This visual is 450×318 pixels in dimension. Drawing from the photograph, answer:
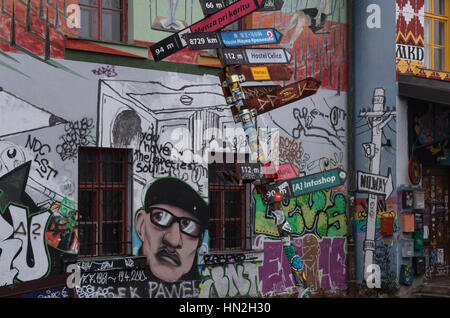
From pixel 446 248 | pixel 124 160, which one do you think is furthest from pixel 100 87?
pixel 446 248

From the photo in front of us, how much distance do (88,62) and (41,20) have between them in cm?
88

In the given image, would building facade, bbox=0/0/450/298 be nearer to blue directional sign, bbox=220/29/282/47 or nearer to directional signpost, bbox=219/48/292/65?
directional signpost, bbox=219/48/292/65

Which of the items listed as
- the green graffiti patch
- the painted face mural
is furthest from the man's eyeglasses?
the green graffiti patch

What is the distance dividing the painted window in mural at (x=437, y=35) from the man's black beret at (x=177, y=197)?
5583 mm

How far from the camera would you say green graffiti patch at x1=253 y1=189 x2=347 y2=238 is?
12383mm

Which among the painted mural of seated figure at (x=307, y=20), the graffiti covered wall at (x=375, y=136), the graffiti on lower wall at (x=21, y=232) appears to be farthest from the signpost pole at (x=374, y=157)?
the graffiti on lower wall at (x=21, y=232)

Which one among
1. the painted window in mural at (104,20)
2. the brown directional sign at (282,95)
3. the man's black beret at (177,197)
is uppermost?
the painted window in mural at (104,20)

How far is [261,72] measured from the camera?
8344mm

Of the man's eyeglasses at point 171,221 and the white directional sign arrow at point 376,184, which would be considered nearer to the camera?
the man's eyeglasses at point 171,221

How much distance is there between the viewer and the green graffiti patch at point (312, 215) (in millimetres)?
12383

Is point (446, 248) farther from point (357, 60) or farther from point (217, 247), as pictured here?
point (217, 247)

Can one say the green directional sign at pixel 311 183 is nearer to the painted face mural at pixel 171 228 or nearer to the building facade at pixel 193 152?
the building facade at pixel 193 152

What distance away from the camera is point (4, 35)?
376 inches

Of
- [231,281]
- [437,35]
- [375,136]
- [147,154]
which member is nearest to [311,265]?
[231,281]
